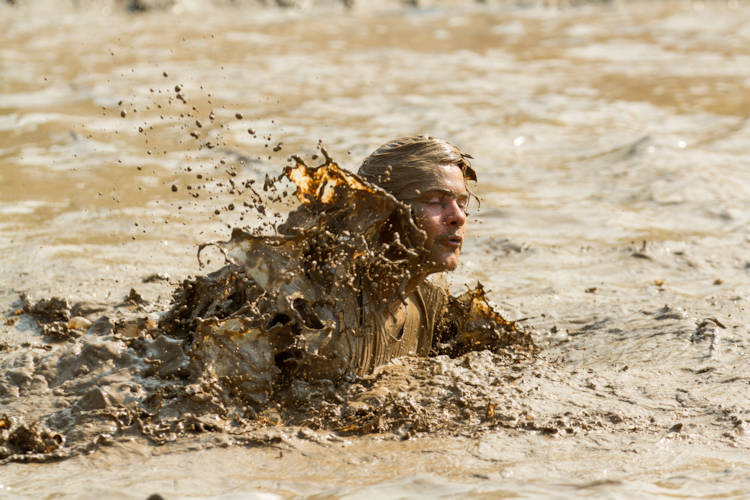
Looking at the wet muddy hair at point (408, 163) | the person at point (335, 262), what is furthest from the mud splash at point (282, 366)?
the wet muddy hair at point (408, 163)

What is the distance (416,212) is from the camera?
175 inches

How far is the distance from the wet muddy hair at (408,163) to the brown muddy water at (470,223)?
658mm

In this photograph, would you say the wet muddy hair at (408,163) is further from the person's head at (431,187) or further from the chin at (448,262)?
the chin at (448,262)

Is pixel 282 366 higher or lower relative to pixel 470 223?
lower

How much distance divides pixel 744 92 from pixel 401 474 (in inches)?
362

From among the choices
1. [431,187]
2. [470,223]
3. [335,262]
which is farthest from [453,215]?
[470,223]

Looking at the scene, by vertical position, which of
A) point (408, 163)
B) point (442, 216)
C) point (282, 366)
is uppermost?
point (408, 163)

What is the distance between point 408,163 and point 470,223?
329 centimetres

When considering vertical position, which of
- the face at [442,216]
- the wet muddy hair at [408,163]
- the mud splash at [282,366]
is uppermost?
the wet muddy hair at [408,163]

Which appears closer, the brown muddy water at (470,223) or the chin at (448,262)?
the brown muddy water at (470,223)

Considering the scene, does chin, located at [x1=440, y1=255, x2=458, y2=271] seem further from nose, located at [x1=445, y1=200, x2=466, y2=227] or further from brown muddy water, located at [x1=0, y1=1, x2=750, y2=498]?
brown muddy water, located at [x1=0, y1=1, x2=750, y2=498]

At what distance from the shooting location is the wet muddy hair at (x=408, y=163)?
443cm

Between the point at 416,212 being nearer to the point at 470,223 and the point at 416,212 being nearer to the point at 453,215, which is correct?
the point at 453,215

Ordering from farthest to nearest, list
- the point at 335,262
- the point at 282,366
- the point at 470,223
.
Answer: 1. the point at 470,223
2. the point at 282,366
3. the point at 335,262
